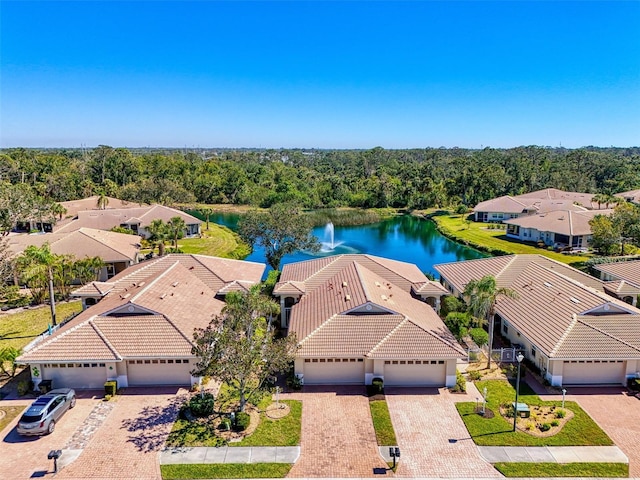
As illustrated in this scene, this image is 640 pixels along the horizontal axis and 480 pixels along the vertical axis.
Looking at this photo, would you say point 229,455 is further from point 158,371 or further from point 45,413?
point 45,413

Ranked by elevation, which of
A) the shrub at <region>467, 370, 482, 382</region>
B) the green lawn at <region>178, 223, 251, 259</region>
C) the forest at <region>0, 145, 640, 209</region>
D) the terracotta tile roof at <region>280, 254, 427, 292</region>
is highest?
the forest at <region>0, 145, 640, 209</region>

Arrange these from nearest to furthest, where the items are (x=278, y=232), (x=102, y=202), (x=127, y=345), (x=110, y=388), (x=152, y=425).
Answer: (x=152, y=425) < (x=110, y=388) < (x=127, y=345) < (x=278, y=232) < (x=102, y=202)

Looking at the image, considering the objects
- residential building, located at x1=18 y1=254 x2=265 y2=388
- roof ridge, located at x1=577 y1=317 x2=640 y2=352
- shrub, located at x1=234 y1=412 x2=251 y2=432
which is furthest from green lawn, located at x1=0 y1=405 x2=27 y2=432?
roof ridge, located at x1=577 y1=317 x2=640 y2=352

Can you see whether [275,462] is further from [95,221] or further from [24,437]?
[95,221]

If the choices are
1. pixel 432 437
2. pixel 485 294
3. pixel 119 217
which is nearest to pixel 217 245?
pixel 119 217

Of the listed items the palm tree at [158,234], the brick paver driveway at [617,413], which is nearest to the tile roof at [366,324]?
the brick paver driveway at [617,413]

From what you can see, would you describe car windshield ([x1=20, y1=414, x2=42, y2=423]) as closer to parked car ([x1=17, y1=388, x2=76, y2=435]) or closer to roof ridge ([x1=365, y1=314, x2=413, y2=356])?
parked car ([x1=17, y1=388, x2=76, y2=435])

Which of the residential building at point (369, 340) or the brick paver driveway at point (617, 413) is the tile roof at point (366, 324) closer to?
the residential building at point (369, 340)
